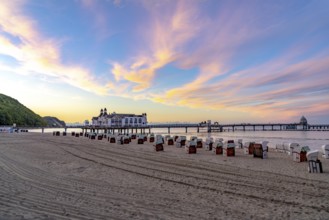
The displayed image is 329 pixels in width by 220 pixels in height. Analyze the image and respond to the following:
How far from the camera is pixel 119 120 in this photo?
374ft

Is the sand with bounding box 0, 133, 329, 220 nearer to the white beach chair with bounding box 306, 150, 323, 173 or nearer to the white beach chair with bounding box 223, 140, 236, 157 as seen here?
the white beach chair with bounding box 306, 150, 323, 173

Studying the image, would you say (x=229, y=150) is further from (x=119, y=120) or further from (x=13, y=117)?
(x=13, y=117)

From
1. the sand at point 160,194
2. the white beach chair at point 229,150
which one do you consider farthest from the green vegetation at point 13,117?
the sand at point 160,194

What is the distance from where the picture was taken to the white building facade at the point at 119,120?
114 m

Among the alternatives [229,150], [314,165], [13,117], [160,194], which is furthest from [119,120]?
[160,194]

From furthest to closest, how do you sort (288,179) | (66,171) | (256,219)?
(66,171) → (288,179) → (256,219)

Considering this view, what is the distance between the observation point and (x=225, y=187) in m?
8.39

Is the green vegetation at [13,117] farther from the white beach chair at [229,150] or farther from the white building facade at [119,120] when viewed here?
the white beach chair at [229,150]

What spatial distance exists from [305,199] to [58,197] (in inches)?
260

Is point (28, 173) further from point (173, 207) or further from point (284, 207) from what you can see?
point (284, 207)

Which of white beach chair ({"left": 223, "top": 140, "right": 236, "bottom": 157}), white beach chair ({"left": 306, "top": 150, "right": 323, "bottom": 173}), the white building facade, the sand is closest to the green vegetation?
the white building facade

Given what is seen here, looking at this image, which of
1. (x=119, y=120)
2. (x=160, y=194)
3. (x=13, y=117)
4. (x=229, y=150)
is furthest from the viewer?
(x=13, y=117)

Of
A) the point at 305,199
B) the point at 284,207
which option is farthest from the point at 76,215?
the point at 305,199

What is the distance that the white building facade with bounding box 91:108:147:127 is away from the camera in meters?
114
